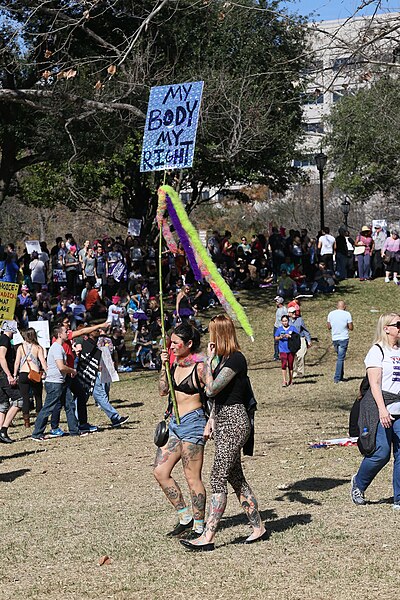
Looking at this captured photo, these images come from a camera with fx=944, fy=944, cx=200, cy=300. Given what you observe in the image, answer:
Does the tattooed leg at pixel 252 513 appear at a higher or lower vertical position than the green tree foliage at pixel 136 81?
lower

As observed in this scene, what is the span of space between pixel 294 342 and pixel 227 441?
11881 mm

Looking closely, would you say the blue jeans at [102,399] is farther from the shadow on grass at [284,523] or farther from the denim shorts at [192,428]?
the denim shorts at [192,428]

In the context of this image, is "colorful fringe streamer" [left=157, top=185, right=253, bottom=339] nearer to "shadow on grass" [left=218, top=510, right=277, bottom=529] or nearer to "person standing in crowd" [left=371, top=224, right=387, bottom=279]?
"shadow on grass" [left=218, top=510, right=277, bottom=529]

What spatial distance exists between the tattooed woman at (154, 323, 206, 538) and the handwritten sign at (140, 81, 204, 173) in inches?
71.9

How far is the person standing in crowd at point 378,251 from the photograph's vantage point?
95.2 ft

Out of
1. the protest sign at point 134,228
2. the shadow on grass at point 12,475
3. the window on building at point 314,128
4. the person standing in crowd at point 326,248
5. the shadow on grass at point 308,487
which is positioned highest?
the window on building at point 314,128

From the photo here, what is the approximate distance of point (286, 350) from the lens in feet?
61.2

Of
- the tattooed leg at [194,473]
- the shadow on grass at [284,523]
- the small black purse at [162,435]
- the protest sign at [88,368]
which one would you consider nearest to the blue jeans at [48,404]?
the protest sign at [88,368]

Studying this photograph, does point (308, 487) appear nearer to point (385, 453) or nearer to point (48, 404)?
point (385, 453)

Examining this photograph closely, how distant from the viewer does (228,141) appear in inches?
979

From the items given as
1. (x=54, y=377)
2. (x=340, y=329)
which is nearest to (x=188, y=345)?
(x=54, y=377)

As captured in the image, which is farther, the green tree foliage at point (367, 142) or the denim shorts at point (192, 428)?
the green tree foliage at point (367, 142)

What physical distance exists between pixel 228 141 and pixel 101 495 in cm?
1645

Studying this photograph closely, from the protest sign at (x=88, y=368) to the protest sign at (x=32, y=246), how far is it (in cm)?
1187
